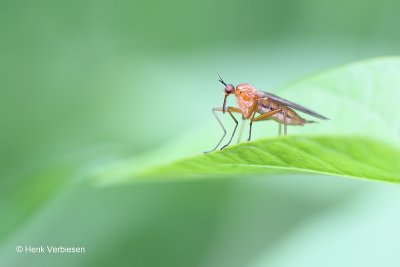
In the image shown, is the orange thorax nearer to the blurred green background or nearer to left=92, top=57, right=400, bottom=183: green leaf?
the blurred green background

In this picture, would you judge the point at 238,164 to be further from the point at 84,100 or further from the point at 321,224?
the point at 84,100

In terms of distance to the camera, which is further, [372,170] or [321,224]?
[321,224]

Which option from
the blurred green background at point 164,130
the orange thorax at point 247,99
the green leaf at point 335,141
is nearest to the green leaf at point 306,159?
the green leaf at point 335,141

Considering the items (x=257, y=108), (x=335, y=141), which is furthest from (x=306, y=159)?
(x=257, y=108)

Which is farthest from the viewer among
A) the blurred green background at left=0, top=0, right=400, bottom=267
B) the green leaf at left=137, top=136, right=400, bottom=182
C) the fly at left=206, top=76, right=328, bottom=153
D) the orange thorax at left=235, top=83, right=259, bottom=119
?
the orange thorax at left=235, top=83, right=259, bottom=119

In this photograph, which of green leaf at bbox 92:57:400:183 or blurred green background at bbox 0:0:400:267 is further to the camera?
blurred green background at bbox 0:0:400:267

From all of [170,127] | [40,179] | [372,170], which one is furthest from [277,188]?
[372,170]

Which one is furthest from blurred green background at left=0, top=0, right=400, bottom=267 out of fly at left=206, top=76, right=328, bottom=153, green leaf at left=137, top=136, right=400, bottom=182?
green leaf at left=137, top=136, right=400, bottom=182

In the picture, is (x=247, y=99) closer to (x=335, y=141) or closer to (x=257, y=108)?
(x=257, y=108)
